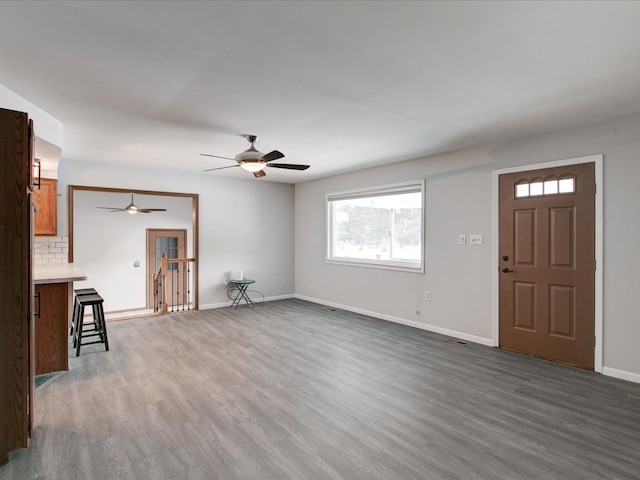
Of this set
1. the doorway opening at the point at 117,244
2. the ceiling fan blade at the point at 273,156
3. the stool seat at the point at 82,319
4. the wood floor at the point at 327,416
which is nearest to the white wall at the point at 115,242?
the doorway opening at the point at 117,244

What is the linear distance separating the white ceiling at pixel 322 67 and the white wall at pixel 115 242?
5470 mm

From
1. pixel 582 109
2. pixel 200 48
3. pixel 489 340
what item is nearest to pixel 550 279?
pixel 489 340

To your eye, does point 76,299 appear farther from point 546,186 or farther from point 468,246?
point 546,186

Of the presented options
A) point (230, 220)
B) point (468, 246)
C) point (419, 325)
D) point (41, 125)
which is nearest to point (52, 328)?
point (41, 125)

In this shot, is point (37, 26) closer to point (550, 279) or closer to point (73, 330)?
point (73, 330)

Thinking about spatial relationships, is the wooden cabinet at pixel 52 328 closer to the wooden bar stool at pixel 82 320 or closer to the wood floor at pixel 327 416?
the wood floor at pixel 327 416

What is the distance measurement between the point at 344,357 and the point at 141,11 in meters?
3.51

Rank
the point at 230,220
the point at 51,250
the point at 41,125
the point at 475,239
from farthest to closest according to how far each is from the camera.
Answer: the point at 230,220
the point at 51,250
the point at 475,239
the point at 41,125

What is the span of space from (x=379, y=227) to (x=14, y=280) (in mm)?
4874

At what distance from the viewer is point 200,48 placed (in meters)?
2.17

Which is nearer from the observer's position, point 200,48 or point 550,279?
point 200,48

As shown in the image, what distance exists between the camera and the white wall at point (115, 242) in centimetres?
869

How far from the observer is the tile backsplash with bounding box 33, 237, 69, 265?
4.98 metres

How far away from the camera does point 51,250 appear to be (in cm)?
507
